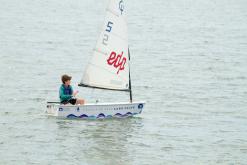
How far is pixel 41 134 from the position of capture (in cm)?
3030

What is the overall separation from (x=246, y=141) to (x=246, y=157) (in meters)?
2.24

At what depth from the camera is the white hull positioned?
32.1 meters

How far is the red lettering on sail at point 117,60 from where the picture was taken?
3384 cm

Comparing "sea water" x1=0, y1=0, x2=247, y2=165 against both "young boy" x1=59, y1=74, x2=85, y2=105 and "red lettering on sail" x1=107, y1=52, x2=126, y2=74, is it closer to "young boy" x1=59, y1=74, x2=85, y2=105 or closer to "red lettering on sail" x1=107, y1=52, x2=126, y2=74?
"young boy" x1=59, y1=74, x2=85, y2=105

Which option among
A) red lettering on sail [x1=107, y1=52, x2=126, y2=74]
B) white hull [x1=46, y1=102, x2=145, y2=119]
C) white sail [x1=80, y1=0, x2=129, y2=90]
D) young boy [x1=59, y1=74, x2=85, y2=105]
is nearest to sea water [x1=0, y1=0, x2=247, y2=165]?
white hull [x1=46, y1=102, x2=145, y2=119]

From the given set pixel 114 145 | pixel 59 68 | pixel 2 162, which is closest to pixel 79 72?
pixel 59 68

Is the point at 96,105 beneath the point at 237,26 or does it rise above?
beneath

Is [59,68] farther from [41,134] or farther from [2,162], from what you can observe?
[2,162]

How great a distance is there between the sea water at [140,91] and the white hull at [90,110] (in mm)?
290

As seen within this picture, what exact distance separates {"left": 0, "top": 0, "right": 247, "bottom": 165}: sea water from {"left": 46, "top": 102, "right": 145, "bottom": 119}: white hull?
0.29 m

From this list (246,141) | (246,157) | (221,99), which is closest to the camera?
(246,157)

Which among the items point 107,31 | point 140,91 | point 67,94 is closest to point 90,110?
point 67,94

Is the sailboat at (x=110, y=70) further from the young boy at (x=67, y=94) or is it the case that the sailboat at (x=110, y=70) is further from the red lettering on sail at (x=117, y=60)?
the young boy at (x=67, y=94)

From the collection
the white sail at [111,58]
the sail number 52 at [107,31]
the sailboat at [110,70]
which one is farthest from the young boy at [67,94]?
the sail number 52 at [107,31]
